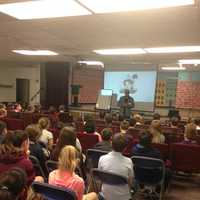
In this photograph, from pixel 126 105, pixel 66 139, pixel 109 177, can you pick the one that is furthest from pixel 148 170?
pixel 126 105

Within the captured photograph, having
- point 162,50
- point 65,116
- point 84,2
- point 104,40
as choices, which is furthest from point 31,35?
point 162,50

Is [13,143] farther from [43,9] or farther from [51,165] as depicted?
[43,9]

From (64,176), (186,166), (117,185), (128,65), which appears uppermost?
(128,65)

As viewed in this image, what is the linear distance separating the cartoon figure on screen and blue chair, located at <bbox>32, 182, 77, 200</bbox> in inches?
301

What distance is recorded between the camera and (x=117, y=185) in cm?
260

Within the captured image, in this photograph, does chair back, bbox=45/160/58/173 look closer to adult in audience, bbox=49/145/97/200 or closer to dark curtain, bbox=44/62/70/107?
adult in audience, bbox=49/145/97/200

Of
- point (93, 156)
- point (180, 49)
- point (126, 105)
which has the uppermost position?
point (180, 49)

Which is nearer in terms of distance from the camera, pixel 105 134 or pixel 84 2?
pixel 84 2

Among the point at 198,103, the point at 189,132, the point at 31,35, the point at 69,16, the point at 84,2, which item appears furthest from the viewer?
the point at 198,103

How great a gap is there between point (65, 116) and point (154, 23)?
3.35 m

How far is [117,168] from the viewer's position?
270 cm

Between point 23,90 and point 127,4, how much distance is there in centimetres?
1233

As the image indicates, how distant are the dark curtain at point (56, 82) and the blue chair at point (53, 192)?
9.02 metres

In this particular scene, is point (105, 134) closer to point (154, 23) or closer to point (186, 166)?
point (186, 166)
